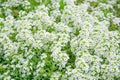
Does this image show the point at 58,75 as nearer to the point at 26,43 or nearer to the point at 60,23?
the point at 26,43

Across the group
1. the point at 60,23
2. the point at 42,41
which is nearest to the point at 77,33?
the point at 60,23

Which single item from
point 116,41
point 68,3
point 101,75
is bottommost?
point 101,75

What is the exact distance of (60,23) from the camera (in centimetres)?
779

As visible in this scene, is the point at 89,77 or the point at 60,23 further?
the point at 60,23

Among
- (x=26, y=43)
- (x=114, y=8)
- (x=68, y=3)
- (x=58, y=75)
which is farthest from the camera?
(x=114, y=8)

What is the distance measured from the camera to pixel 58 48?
6.96 m

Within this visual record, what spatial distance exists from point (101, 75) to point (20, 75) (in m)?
1.59

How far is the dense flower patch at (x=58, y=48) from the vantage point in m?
6.82

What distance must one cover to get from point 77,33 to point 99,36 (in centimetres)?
58

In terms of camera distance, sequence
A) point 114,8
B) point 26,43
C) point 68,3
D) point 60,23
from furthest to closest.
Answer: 1. point 114,8
2. point 68,3
3. point 60,23
4. point 26,43

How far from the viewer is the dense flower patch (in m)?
6.82

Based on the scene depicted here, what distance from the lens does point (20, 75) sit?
6.88 meters

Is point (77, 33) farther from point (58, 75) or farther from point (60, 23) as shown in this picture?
point (58, 75)

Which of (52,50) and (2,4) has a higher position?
(2,4)
